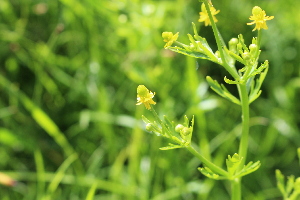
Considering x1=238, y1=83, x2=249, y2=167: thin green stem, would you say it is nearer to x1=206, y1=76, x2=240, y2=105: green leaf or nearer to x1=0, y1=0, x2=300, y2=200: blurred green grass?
x1=206, y1=76, x2=240, y2=105: green leaf

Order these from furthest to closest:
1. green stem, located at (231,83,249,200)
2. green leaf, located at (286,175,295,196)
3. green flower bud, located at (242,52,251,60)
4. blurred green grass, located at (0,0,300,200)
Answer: blurred green grass, located at (0,0,300,200) < green leaf, located at (286,175,295,196) < green stem, located at (231,83,249,200) < green flower bud, located at (242,52,251,60)

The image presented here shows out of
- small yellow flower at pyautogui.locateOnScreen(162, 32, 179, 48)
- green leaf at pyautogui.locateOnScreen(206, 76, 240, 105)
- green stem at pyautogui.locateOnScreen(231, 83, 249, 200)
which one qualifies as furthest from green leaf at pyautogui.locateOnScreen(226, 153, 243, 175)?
small yellow flower at pyautogui.locateOnScreen(162, 32, 179, 48)

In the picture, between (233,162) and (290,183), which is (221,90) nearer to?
(233,162)

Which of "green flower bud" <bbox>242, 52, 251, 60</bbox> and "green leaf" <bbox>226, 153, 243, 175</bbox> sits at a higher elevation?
"green flower bud" <bbox>242, 52, 251, 60</bbox>

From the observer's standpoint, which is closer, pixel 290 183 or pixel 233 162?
pixel 233 162

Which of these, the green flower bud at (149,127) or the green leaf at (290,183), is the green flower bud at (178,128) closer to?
the green flower bud at (149,127)

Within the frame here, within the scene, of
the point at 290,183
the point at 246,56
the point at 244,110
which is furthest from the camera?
the point at 290,183

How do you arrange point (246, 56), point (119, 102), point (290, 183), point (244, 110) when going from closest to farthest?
point (246, 56), point (244, 110), point (290, 183), point (119, 102)

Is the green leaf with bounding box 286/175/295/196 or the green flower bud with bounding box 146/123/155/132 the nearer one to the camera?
the green flower bud with bounding box 146/123/155/132

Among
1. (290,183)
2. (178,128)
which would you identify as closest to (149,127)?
(178,128)

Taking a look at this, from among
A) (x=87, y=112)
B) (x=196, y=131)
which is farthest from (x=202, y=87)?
(x=87, y=112)

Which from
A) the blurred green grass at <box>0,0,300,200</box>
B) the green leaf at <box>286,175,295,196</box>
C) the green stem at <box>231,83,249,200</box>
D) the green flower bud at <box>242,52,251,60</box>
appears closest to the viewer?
the green flower bud at <box>242,52,251,60</box>
